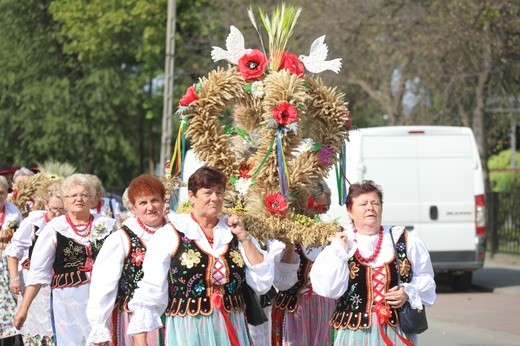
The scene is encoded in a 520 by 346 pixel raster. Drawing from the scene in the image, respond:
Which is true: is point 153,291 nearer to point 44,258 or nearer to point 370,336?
point 370,336

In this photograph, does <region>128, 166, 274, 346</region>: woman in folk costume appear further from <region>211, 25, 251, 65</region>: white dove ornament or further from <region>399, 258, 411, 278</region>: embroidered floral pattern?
<region>211, 25, 251, 65</region>: white dove ornament

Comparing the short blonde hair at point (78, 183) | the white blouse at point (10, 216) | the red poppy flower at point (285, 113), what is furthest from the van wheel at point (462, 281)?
the red poppy flower at point (285, 113)

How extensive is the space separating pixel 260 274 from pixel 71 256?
312 centimetres

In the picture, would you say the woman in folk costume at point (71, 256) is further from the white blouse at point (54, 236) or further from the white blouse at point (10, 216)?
the white blouse at point (10, 216)

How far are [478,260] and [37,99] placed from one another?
20.6 meters

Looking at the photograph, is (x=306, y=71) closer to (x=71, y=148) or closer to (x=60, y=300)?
(x=60, y=300)

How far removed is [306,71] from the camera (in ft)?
27.6

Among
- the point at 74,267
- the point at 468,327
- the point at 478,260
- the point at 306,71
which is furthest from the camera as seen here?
the point at 478,260

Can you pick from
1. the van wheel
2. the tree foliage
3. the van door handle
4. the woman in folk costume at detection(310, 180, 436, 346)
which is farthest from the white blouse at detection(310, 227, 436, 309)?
the tree foliage

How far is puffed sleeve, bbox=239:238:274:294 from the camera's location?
22.3 ft

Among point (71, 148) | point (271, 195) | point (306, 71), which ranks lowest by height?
point (271, 195)

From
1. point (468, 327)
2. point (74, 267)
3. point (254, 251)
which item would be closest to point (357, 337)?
point (254, 251)

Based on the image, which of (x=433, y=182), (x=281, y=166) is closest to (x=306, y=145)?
(x=281, y=166)

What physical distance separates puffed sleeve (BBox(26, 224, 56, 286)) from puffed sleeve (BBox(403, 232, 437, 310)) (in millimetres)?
3384
